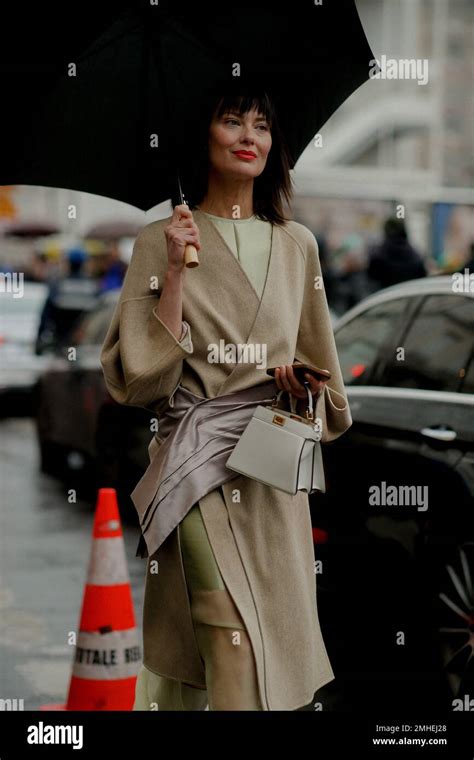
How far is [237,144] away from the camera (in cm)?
354

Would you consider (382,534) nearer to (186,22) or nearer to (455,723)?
(455,723)

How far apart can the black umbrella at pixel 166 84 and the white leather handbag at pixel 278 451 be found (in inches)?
27.8

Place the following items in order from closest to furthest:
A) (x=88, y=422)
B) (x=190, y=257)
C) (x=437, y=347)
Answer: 1. (x=190, y=257)
2. (x=437, y=347)
3. (x=88, y=422)

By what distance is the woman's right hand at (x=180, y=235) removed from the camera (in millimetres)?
3359

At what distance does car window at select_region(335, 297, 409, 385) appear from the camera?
5.83 metres

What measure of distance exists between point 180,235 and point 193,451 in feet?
1.82

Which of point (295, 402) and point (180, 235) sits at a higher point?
point (180, 235)

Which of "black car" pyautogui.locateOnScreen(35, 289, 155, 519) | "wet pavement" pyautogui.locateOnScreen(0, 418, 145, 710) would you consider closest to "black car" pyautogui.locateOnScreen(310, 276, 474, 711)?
"wet pavement" pyautogui.locateOnScreen(0, 418, 145, 710)

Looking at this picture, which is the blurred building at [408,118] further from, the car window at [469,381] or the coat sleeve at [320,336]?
the coat sleeve at [320,336]

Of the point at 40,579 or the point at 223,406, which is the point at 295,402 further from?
the point at 40,579

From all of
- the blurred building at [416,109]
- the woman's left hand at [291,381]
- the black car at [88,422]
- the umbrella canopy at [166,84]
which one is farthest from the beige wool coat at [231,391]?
the blurred building at [416,109]

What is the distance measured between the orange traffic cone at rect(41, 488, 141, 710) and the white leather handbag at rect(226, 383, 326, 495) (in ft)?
5.44

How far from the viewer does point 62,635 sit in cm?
640

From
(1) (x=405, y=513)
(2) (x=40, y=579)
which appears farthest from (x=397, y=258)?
(1) (x=405, y=513)
